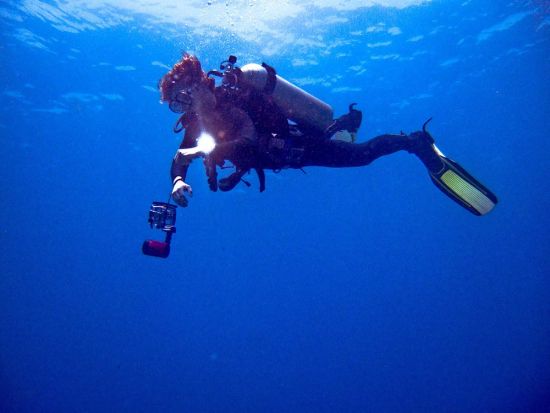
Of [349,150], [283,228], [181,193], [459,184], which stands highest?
[283,228]

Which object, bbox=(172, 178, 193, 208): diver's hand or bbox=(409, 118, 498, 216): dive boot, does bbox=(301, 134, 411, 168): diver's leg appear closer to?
bbox=(409, 118, 498, 216): dive boot

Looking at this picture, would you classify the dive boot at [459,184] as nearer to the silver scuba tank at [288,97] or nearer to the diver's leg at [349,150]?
the diver's leg at [349,150]

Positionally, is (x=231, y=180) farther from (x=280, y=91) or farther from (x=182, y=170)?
(x=280, y=91)

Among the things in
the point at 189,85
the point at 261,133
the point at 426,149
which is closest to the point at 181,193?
the point at 189,85

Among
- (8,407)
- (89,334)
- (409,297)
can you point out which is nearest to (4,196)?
(8,407)

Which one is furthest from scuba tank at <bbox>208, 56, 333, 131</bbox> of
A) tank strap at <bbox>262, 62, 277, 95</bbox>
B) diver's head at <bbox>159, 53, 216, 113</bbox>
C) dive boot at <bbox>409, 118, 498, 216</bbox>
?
dive boot at <bbox>409, 118, 498, 216</bbox>

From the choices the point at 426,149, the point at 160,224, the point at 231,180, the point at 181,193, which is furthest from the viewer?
the point at 426,149

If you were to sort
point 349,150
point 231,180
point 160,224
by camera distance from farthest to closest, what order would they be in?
point 349,150 < point 231,180 < point 160,224

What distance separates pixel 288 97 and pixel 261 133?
2.10ft

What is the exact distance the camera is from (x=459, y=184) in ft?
17.9

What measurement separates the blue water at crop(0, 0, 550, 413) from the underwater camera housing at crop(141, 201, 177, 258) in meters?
11.1

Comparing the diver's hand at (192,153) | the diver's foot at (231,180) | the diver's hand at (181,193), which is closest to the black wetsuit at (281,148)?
the diver's foot at (231,180)

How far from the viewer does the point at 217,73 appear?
427 cm

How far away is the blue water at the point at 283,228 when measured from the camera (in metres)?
14.6
